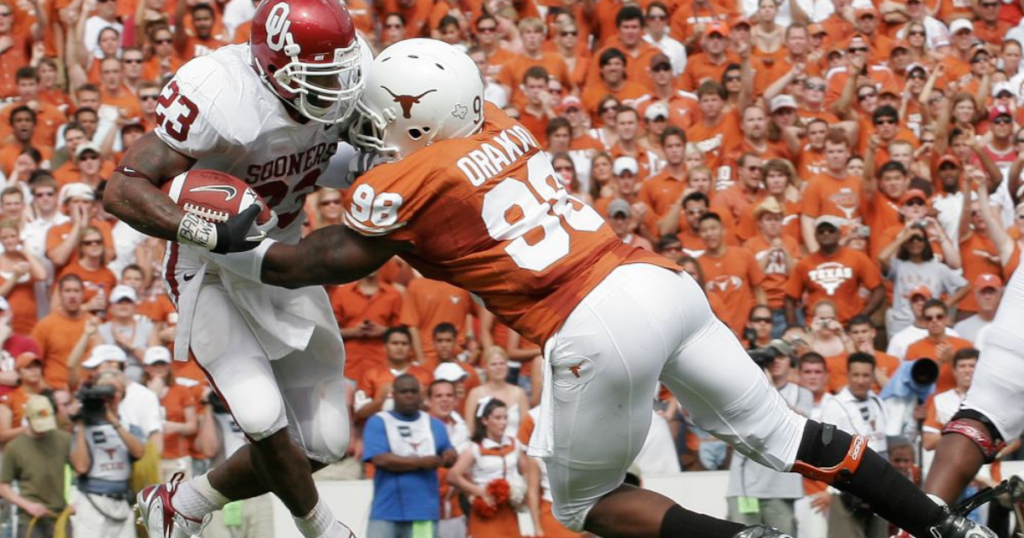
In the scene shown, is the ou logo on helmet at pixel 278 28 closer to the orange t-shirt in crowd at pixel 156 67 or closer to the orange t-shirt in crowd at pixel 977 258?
the orange t-shirt in crowd at pixel 977 258

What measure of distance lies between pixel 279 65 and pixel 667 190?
5.55m

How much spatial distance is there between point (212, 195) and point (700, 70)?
744 centimetres

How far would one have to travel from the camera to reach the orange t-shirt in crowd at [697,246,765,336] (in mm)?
9672

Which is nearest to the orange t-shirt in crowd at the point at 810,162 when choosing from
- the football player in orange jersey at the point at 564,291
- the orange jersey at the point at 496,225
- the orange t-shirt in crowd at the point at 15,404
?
the orange t-shirt in crowd at the point at 15,404

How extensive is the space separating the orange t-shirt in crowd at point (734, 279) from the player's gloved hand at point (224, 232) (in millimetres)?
4924

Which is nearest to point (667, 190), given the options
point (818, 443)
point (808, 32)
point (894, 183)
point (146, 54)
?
point (894, 183)

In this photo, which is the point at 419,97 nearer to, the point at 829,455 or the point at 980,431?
the point at 829,455

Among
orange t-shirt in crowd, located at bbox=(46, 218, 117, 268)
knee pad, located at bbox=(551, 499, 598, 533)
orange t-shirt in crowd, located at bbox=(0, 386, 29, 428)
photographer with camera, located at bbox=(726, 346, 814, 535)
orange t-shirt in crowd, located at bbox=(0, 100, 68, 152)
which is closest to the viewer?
knee pad, located at bbox=(551, 499, 598, 533)

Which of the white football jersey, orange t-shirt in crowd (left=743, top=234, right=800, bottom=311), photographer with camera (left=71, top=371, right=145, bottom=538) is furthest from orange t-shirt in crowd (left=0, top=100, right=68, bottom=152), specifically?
the white football jersey

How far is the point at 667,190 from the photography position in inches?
417

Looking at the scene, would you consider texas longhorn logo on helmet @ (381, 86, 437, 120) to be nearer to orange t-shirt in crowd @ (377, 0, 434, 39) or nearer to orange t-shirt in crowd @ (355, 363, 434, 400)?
orange t-shirt in crowd @ (355, 363, 434, 400)

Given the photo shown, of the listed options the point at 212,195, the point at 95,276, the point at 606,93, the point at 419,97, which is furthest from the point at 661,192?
the point at 212,195

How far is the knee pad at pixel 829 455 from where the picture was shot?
5305 millimetres

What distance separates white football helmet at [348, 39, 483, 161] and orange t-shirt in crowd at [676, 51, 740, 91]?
698 cm
